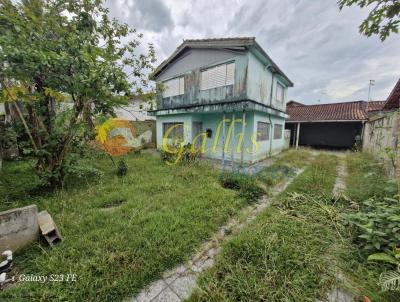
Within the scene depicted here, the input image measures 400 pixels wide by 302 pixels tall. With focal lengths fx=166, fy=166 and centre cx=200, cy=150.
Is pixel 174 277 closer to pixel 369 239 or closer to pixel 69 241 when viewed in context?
pixel 69 241

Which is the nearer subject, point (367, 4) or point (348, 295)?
point (348, 295)

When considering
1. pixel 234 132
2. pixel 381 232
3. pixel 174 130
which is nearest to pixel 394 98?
pixel 234 132

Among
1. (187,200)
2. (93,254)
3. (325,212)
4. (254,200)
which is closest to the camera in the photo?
(93,254)

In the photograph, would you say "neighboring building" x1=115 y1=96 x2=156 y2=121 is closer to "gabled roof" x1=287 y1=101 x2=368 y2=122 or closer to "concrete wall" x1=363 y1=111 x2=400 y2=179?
"concrete wall" x1=363 y1=111 x2=400 y2=179

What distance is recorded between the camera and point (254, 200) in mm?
3982

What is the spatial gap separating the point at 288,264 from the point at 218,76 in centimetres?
722

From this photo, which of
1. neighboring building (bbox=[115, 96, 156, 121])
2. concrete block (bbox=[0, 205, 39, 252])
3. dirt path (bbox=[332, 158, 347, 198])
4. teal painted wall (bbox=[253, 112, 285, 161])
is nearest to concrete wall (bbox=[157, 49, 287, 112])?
A: teal painted wall (bbox=[253, 112, 285, 161])

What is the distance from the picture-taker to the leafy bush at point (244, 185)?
410cm

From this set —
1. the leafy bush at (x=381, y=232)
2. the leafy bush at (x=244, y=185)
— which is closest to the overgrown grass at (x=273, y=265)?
the leafy bush at (x=381, y=232)

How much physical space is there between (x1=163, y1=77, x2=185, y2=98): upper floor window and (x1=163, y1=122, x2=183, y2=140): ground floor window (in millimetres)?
1745

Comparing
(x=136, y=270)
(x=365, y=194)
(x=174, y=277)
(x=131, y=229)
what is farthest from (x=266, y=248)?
(x=365, y=194)

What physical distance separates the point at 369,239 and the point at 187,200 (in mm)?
2903

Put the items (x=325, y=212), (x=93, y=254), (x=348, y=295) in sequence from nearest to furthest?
(x=348, y=295) → (x=93, y=254) → (x=325, y=212)

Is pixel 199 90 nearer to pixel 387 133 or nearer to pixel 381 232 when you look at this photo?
pixel 387 133
